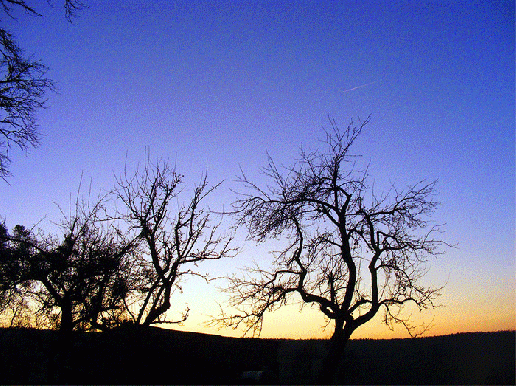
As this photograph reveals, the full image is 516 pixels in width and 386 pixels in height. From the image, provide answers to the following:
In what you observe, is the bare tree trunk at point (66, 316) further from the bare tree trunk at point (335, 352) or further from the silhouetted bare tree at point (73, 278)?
the bare tree trunk at point (335, 352)

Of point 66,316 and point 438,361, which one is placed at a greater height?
point 66,316

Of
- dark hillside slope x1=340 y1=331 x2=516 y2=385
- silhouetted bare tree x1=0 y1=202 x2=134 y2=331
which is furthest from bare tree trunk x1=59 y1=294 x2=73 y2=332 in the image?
dark hillside slope x1=340 y1=331 x2=516 y2=385

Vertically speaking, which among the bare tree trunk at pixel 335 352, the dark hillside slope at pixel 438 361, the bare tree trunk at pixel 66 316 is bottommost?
the dark hillside slope at pixel 438 361

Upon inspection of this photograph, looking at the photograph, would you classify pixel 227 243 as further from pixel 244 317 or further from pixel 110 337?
pixel 110 337

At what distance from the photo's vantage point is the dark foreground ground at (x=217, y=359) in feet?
32.7

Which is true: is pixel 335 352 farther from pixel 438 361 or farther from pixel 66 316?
pixel 438 361

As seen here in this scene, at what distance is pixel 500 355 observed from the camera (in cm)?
1808

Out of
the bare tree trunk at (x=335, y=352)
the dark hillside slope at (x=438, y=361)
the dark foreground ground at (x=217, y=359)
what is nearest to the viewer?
the dark foreground ground at (x=217, y=359)

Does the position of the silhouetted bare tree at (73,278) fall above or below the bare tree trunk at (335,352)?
above

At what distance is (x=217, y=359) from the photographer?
1389cm

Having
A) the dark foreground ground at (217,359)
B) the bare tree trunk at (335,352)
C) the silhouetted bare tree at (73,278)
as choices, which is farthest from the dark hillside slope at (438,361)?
the silhouetted bare tree at (73,278)

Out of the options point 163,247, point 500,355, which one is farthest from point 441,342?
point 163,247

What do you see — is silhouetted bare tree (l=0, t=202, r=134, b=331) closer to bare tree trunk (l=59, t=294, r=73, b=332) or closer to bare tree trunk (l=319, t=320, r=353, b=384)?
bare tree trunk (l=59, t=294, r=73, b=332)

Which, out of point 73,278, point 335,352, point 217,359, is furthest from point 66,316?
point 335,352
